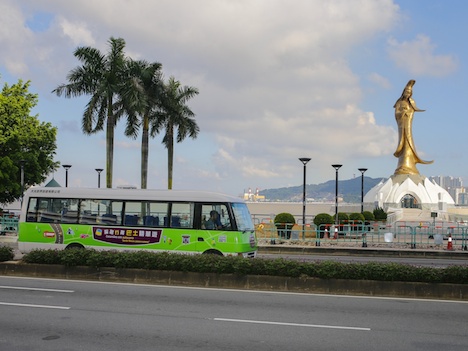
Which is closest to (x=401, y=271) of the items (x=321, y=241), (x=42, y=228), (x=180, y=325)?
(x=180, y=325)

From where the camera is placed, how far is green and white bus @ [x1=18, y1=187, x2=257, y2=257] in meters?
16.2

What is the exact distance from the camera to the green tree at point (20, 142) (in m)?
38.2

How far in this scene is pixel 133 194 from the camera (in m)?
17.3

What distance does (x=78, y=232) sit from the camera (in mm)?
17578

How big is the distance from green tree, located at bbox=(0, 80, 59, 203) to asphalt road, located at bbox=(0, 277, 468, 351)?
92.0 ft

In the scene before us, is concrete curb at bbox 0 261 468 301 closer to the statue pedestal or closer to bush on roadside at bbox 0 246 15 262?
bush on roadside at bbox 0 246 15 262

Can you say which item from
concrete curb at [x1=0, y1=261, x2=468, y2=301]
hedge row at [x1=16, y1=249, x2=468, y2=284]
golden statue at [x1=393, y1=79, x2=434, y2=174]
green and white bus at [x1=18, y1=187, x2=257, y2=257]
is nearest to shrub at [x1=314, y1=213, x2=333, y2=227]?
green and white bus at [x1=18, y1=187, x2=257, y2=257]

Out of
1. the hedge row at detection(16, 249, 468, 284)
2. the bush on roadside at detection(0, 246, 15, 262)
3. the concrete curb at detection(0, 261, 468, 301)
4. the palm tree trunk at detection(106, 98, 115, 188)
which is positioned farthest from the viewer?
the palm tree trunk at detection(106, 98, 115, 188)

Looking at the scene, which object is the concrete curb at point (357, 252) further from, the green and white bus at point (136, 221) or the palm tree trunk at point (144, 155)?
the palm tree trunk at point (144, 155)

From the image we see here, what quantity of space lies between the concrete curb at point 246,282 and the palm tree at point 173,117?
25.0 m

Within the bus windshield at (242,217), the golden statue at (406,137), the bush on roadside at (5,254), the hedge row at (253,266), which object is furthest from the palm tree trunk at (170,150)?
the golden statue at (406,137)

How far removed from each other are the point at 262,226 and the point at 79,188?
47.1 ft

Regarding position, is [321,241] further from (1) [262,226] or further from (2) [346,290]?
(2) [346,290]

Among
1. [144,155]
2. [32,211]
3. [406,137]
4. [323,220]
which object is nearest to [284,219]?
[323,220]
